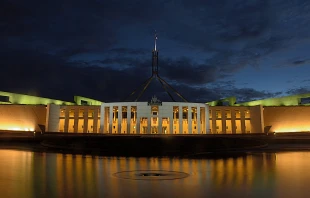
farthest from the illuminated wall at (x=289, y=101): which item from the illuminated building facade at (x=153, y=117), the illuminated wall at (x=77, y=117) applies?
the illuminated wall at (x=77, y=117)

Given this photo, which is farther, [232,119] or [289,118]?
[232,119]

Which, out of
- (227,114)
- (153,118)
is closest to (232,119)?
(227,114)

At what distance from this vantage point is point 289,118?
45406mm

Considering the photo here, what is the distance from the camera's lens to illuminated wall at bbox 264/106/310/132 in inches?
1768

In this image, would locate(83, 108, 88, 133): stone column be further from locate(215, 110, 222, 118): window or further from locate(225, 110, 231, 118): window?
locate(225, 110, 231, 118): window

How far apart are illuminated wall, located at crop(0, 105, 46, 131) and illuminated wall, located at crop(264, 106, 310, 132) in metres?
39.7

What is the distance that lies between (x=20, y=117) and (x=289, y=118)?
45512 millimetres

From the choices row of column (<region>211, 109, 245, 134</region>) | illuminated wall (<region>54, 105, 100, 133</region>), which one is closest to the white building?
illuminated wall (<region>54, 105, 100, 133</region>)

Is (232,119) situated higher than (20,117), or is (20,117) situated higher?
(20,117)

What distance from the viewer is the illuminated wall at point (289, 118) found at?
44906mm

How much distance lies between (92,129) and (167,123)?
1473 cm

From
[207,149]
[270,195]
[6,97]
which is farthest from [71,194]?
[6,97]

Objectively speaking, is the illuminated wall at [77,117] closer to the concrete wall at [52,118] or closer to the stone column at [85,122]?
the stone column at [85,122]

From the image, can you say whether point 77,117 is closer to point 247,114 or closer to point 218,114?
point 218,114
